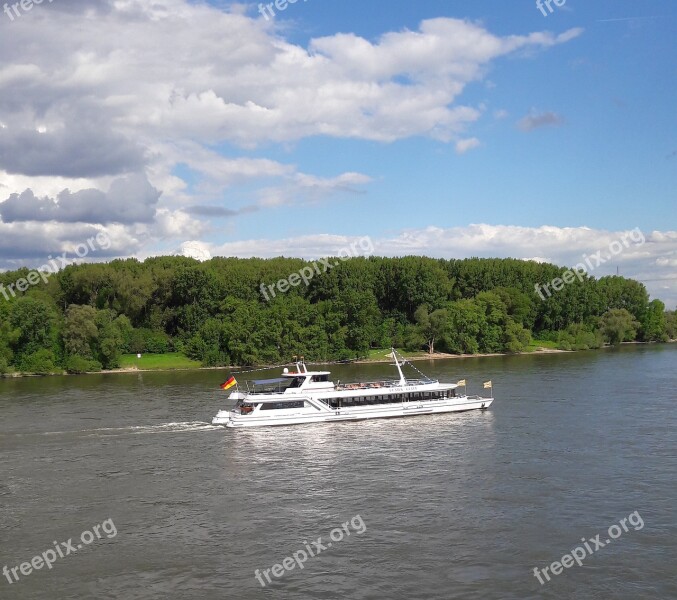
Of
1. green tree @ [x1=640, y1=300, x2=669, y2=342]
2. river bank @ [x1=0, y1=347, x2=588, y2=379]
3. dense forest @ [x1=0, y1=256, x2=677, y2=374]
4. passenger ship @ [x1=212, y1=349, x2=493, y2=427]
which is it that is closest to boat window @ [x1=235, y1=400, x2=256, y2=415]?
passenger ship @ [x1=212, y1=349, x2=493, y2=427]

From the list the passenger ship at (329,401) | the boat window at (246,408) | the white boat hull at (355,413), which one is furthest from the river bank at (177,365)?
the boat window at (246,408)

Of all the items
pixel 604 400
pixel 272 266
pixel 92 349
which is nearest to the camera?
pixel 604 400

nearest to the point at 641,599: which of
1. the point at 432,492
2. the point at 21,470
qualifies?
the point at 432,492

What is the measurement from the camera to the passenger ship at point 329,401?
64062 millimetres

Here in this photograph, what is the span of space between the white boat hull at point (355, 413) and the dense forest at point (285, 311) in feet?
212

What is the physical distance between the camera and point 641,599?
27828 mm

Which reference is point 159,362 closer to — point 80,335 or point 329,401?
point 80,335

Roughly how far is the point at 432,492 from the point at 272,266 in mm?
116249

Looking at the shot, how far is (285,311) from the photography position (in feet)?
448

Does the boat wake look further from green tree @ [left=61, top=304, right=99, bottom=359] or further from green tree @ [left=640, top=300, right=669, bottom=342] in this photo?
green tree @ [left=640, top=300, right=669, bottom=342]

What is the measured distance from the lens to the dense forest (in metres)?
123

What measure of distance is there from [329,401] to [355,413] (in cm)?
283

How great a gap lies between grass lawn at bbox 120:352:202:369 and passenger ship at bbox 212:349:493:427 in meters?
61.0

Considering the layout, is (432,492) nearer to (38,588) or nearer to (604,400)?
(38,588)
